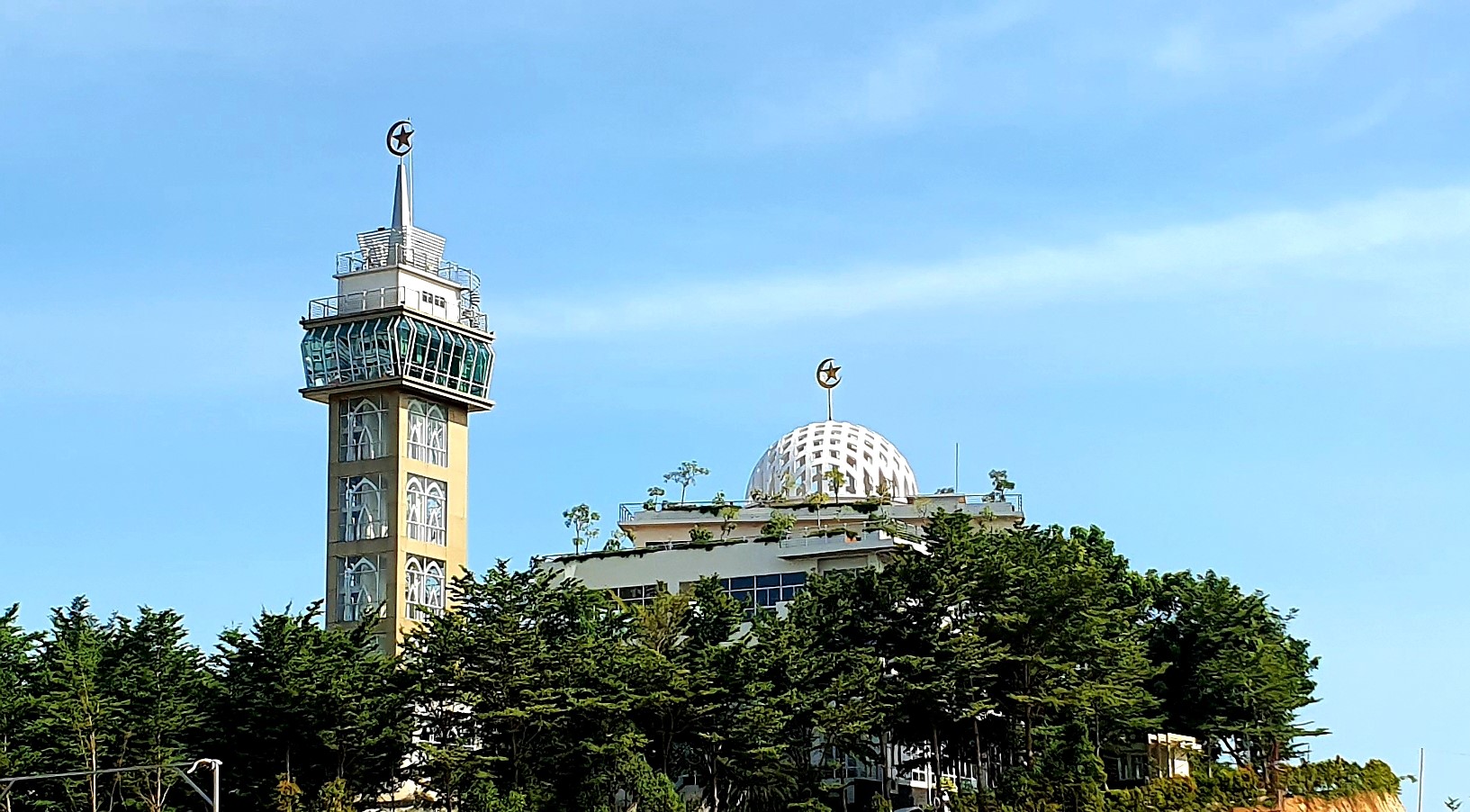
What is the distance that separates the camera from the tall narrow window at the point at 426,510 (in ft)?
257

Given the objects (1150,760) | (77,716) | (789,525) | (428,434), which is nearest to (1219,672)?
(1150,760)

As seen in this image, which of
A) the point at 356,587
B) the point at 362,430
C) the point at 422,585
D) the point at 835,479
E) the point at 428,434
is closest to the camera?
the point at 356,587

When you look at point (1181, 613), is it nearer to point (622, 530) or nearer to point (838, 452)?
point (838, 452)

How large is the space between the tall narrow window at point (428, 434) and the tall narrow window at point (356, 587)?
459cm

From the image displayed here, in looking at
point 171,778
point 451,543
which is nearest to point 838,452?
point 451,543

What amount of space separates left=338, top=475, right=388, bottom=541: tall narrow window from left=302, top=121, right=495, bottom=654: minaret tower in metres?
0.03

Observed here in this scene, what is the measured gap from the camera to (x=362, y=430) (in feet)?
260

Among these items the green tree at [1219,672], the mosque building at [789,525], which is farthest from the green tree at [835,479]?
the green tree at [1219,672]

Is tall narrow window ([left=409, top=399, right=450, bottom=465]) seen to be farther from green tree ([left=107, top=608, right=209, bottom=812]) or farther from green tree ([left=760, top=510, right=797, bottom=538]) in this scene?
green tree ([left=107, top=608, right=209, bottom=812])

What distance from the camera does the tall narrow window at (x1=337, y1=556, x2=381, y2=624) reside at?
77.1 meters

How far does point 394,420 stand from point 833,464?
19.4m

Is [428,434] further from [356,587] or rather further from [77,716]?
[77,716]

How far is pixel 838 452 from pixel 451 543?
17.5m

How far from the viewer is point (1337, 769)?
245 ft
